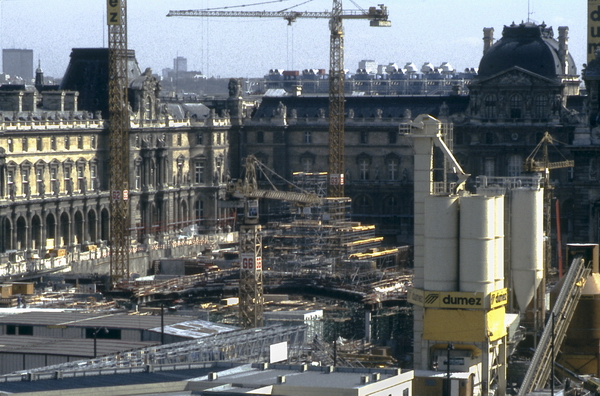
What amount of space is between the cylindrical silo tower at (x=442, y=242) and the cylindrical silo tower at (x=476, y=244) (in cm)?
33

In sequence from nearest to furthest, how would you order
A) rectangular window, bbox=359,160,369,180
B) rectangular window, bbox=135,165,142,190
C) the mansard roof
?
rectangular window, bbox=135,165,142,190 < the mansard roof < rectangular window, bbox=359,160,369,180

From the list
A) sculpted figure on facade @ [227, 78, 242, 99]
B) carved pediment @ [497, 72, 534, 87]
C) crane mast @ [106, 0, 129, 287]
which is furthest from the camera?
sculpted figure on facade @ [227, 78, 242, 99]

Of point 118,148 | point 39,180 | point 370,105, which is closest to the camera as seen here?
point 118,148

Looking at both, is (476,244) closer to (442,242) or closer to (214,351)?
(442,242)

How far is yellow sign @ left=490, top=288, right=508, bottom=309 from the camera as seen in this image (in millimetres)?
74062

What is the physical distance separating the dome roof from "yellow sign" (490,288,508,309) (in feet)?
313

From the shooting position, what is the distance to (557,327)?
8150 cm

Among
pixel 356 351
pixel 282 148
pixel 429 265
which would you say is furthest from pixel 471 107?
pixel 429 265

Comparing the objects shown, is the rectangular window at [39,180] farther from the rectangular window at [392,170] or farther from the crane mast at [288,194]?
the rectangular window at [392,170]

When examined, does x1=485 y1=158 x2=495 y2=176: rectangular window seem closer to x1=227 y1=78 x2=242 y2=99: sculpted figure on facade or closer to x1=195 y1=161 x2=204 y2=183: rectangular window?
x1=227 y1=78 x2=242 y2=99: sculpted figure on facade

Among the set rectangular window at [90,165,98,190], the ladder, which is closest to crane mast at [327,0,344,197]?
rectangular window at [90,165,98,190]

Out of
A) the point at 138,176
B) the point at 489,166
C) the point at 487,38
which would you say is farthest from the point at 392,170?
the point at 138,176

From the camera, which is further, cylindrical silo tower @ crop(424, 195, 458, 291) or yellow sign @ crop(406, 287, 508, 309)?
cylindrical silo tower @ crop(424, 195, 458, 291)

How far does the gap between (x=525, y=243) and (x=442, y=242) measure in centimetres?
696
